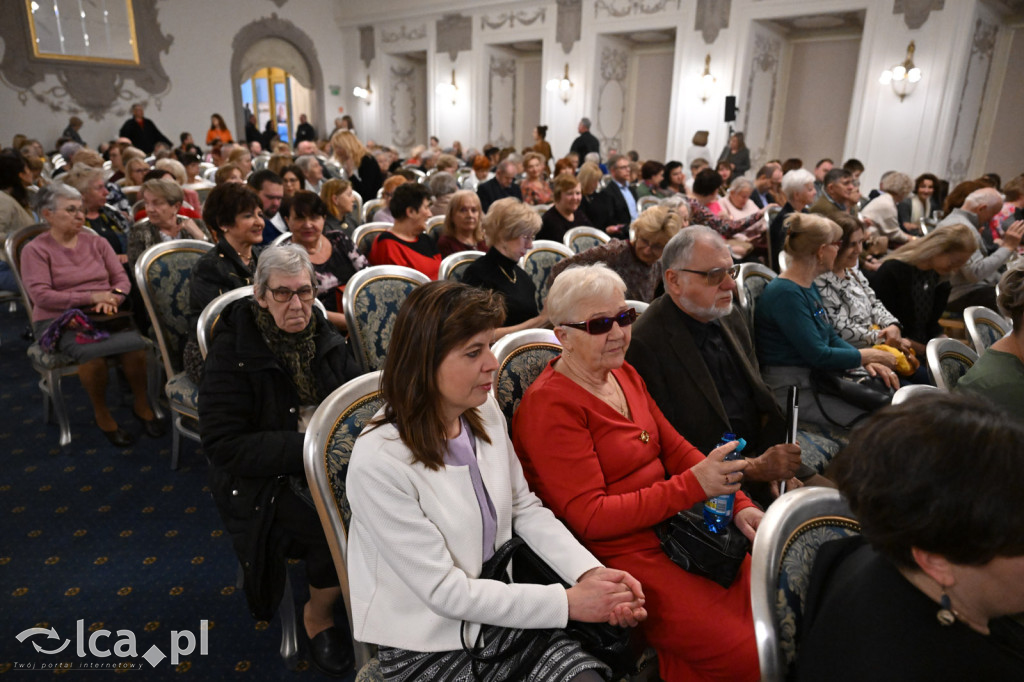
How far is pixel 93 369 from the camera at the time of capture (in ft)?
10.1

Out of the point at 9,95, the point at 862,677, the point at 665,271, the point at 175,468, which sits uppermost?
the point at 9,95

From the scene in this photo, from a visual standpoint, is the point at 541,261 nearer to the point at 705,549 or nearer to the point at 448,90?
the point at 705,549

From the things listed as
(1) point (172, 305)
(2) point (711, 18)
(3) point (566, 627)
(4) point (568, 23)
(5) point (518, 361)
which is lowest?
(3) point (566, 627)

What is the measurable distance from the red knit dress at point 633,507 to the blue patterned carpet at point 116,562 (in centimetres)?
105

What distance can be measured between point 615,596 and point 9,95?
14.8 m

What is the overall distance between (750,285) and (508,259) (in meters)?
1.11

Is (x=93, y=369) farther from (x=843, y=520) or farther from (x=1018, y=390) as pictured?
(x=1018, y=390)

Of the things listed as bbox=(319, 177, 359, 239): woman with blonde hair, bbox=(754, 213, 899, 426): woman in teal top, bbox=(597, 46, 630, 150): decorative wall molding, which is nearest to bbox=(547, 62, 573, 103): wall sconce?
bbox=(597, 46, 630, 150): decorative wall molding

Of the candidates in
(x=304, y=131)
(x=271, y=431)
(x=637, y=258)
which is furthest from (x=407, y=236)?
(x=304, y=131)

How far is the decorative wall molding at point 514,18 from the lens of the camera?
12.3m

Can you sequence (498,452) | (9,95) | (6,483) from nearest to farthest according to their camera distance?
(498,452), (6,483), (9,95)

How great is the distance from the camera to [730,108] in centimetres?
983

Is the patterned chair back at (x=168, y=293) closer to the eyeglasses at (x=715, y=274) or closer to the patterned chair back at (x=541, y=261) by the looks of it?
the patterned chair back at (x=541, y=261)

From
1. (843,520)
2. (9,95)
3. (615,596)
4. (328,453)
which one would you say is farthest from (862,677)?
(9,95)
